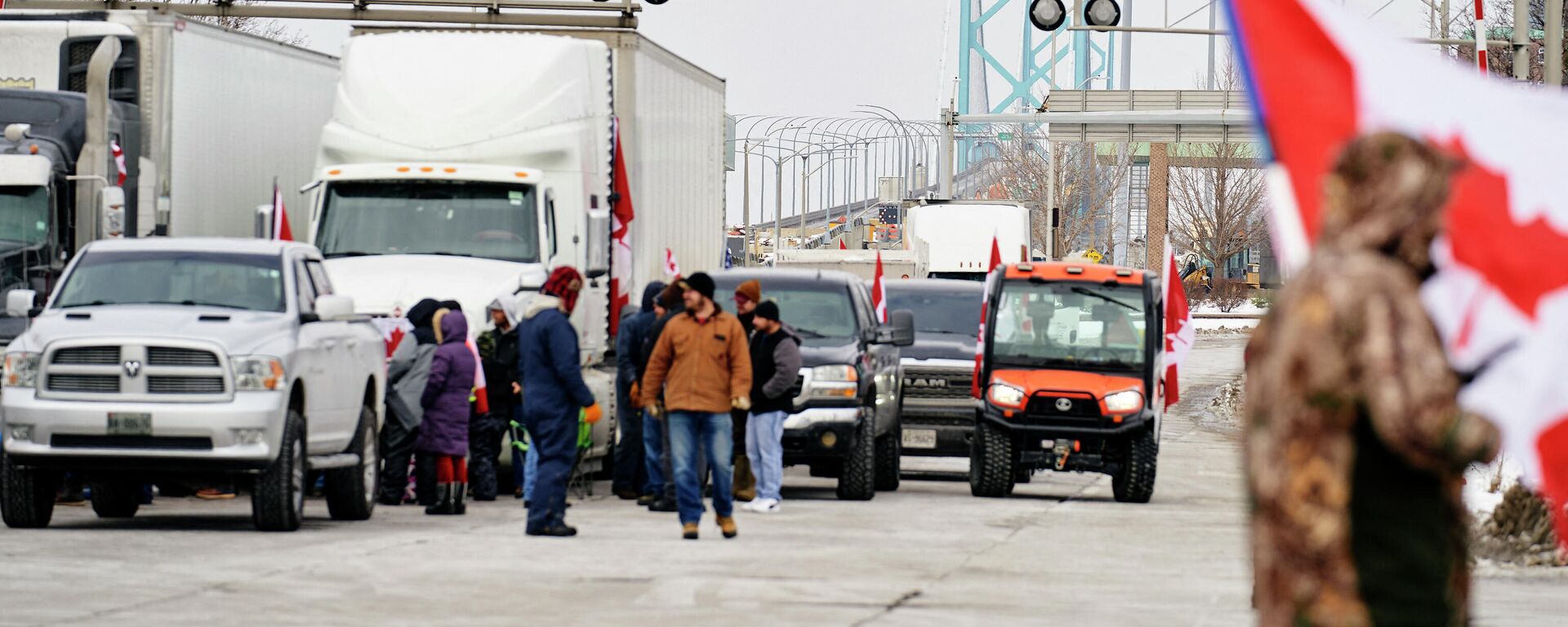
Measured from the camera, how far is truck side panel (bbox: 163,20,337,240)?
22.0 metres

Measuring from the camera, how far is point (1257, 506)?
5789 mm

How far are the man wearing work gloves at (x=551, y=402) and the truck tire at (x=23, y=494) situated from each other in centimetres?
320

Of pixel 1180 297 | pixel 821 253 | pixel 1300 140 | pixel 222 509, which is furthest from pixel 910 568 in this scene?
pixel 821 253

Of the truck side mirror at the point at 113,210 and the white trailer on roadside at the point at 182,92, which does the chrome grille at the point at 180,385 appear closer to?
the truck side mirror at the point at 113,210

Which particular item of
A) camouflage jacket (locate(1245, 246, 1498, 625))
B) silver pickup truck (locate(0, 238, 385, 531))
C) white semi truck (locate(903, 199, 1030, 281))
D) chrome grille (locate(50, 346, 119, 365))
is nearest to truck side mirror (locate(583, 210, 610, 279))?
silver pickup truck (locate(0, 238, 385, 531))

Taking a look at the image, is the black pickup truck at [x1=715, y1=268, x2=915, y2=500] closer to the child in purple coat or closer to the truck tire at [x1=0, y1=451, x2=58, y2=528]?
the child in purple coat

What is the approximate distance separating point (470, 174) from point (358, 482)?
3.91m

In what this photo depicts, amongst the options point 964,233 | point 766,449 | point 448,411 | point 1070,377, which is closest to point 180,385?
point 448,411

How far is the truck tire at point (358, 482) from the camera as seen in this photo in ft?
59.0

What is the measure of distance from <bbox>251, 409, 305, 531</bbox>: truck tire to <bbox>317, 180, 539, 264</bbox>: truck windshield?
4.63 m

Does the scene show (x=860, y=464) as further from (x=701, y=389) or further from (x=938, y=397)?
(x=701, y=389)

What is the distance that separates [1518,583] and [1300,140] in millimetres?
8777

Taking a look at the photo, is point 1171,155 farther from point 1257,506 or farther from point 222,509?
point 1257,506

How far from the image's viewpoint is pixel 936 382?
24422mm
